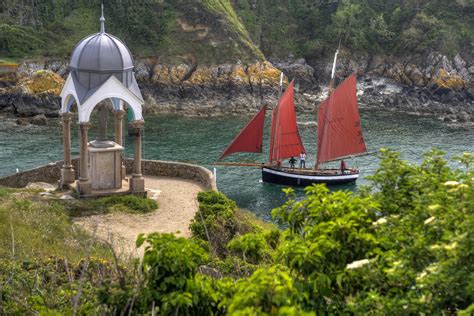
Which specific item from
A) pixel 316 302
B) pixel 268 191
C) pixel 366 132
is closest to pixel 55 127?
pixel 268 191

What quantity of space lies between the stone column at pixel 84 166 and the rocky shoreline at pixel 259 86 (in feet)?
114

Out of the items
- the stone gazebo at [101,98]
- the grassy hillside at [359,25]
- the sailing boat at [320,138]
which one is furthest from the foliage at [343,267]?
the grassy hillside at [359,25]

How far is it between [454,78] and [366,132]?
2199 cm

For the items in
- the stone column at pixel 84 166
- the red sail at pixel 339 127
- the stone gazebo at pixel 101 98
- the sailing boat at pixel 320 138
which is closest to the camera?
the stone gazebo at pixel 101 98

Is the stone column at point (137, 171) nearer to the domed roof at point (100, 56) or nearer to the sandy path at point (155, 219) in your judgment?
the sandy path at point (155, 219)

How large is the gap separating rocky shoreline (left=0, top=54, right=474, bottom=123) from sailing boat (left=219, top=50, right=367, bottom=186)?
763 inches

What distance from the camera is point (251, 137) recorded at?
43.7 m

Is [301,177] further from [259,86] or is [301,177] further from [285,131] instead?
[259,86]

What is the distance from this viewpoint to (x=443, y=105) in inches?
2781

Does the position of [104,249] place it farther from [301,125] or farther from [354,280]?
[301,125]

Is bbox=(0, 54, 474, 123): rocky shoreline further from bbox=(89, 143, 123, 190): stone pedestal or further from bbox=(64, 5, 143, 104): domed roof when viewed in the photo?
bbox=(64, 5, 143, 104): domed roof

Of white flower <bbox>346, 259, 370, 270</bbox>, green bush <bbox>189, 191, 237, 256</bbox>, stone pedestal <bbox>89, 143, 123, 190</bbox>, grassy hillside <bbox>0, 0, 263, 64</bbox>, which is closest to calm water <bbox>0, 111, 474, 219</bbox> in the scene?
grassy hillside <bbox>0, 0, 263, 64</bbox>

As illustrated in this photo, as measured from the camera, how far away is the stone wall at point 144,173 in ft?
95.8

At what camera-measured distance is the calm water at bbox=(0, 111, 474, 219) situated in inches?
1694
